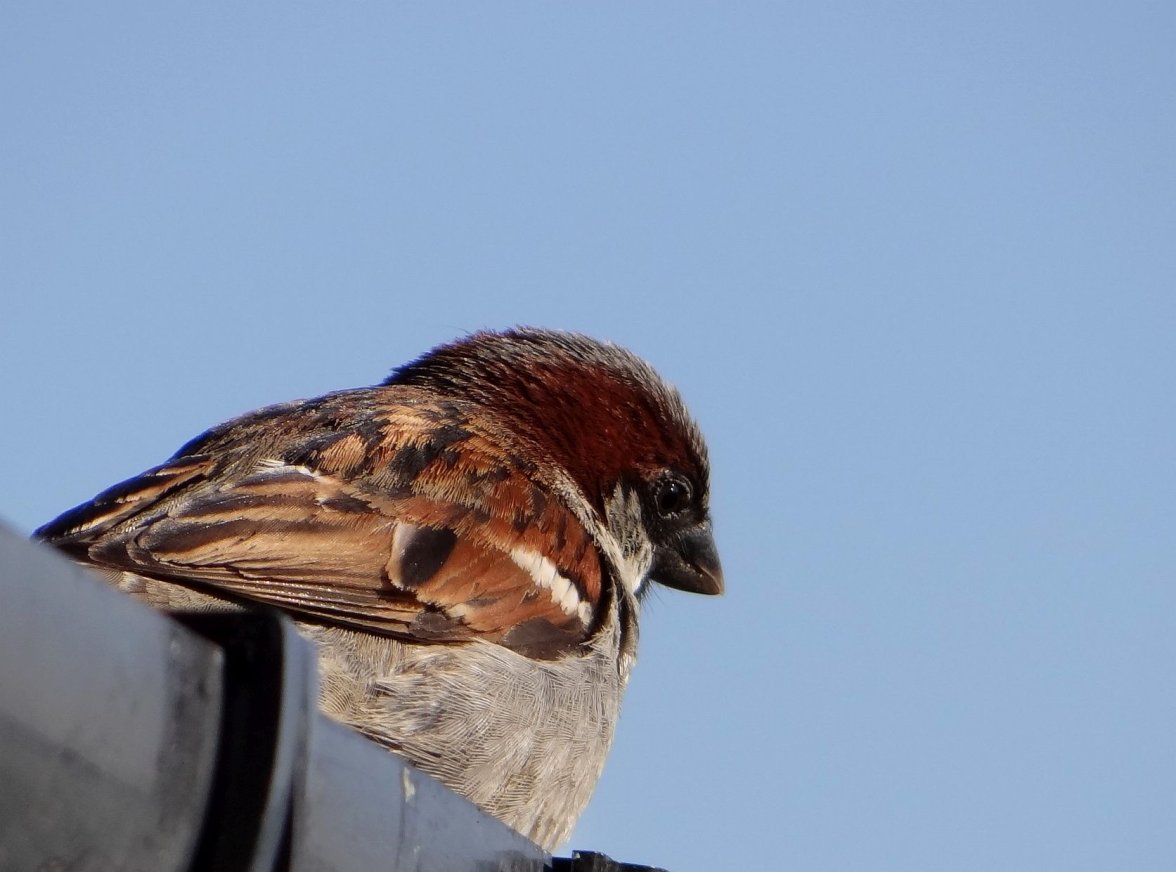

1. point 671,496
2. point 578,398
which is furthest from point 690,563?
point 578,398

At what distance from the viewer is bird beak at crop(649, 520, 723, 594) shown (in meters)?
5.87

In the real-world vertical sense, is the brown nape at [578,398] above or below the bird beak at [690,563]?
above

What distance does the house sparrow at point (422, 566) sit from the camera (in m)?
3.66

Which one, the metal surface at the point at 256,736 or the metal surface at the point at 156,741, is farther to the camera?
the metal surface at the point at 256,736

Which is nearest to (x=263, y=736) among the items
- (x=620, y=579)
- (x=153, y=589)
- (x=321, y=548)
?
(x=153, y=589)

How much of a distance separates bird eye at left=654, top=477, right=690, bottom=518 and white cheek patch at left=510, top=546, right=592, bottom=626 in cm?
120

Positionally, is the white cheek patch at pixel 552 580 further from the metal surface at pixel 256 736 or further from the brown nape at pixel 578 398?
the metal surface at pixel 256 736

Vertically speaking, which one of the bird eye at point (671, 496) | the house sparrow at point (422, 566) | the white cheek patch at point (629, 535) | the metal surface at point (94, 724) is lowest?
the metal surface at point (94, 724)

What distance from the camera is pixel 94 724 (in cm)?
112

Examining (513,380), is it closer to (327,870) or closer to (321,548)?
(321,548)

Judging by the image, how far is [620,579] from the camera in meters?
5.00

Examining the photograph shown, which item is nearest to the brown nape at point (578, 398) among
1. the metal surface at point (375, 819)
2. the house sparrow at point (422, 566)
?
the house sparrow at point (422, 566)

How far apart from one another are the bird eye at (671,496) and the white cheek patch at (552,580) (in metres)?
1.20

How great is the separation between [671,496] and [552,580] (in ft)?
4.59
